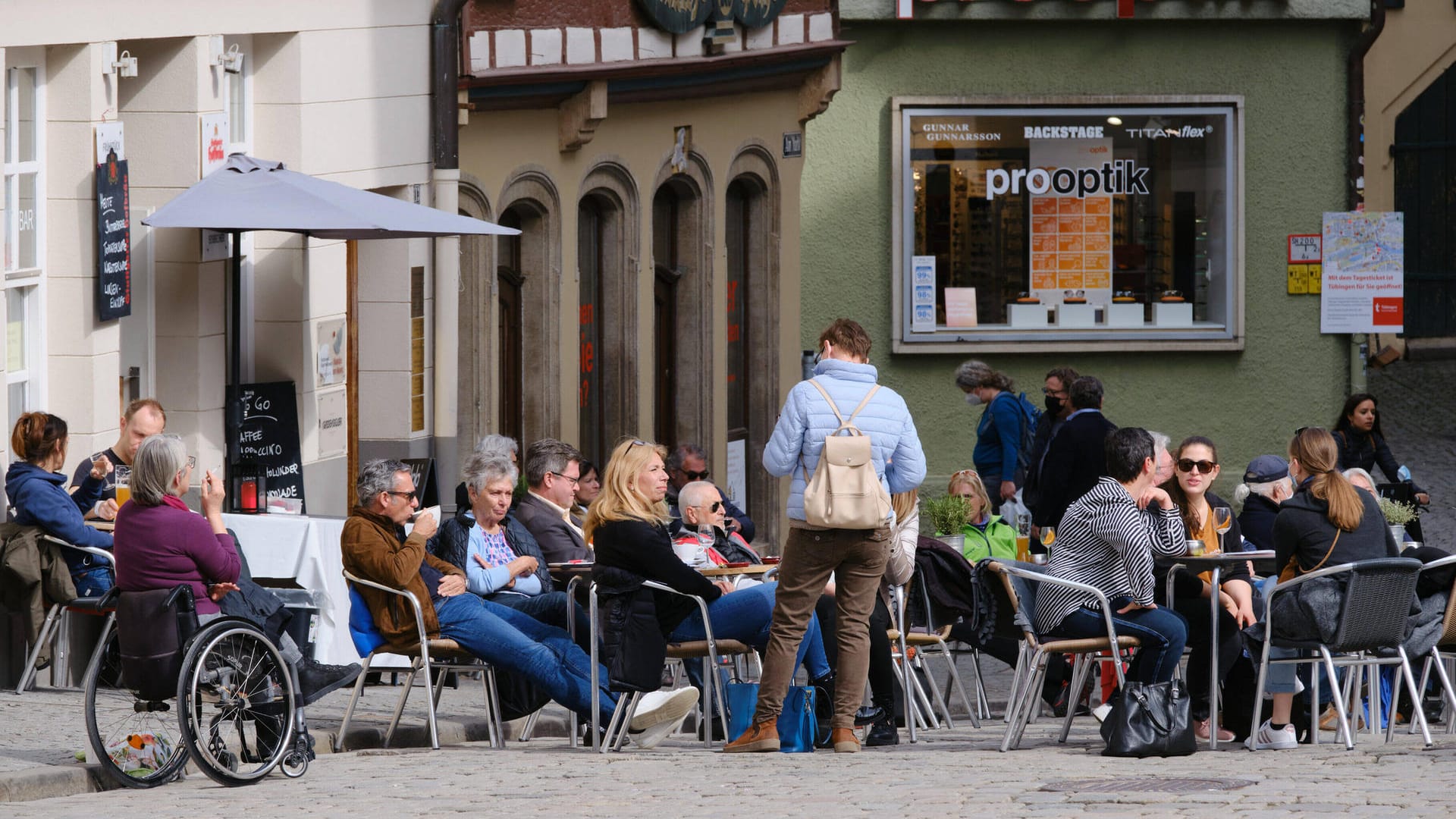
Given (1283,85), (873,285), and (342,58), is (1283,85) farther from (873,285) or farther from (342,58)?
(342,58)

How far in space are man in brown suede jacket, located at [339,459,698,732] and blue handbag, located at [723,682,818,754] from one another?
202mm

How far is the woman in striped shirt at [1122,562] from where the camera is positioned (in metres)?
8.66

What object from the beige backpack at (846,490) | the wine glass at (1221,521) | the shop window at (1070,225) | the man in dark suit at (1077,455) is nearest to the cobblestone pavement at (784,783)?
the beige backpack at (846,490)

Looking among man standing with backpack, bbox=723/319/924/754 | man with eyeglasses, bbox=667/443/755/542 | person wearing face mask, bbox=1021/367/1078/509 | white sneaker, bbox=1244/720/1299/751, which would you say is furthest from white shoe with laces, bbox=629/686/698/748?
person wearing face mask, bbox=1021/367/1078/509

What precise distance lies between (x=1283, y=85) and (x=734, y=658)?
1168cm

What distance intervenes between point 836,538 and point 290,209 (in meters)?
3.42

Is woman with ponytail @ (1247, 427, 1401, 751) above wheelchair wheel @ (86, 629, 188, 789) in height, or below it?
above

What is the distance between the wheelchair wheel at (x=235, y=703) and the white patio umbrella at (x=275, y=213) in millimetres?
2986

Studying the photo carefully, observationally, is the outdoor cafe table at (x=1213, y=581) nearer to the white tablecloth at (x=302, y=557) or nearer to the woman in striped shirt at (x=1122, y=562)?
the woman in striped shirt at (x=1122, y=562)

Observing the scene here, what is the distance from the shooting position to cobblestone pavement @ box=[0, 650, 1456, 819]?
6969mm

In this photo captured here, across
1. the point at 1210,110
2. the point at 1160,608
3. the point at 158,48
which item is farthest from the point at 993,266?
the point at 1160,608

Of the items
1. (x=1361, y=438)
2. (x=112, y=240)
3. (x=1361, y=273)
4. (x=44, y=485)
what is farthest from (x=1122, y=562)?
(x=1361, y=273)

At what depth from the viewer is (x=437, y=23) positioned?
43.3ft

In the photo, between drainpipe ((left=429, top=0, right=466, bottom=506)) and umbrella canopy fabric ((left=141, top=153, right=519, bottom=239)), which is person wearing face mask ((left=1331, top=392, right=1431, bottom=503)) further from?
umbrella canopy fabric ((left=141, top=153, right=519, bottom=239))
